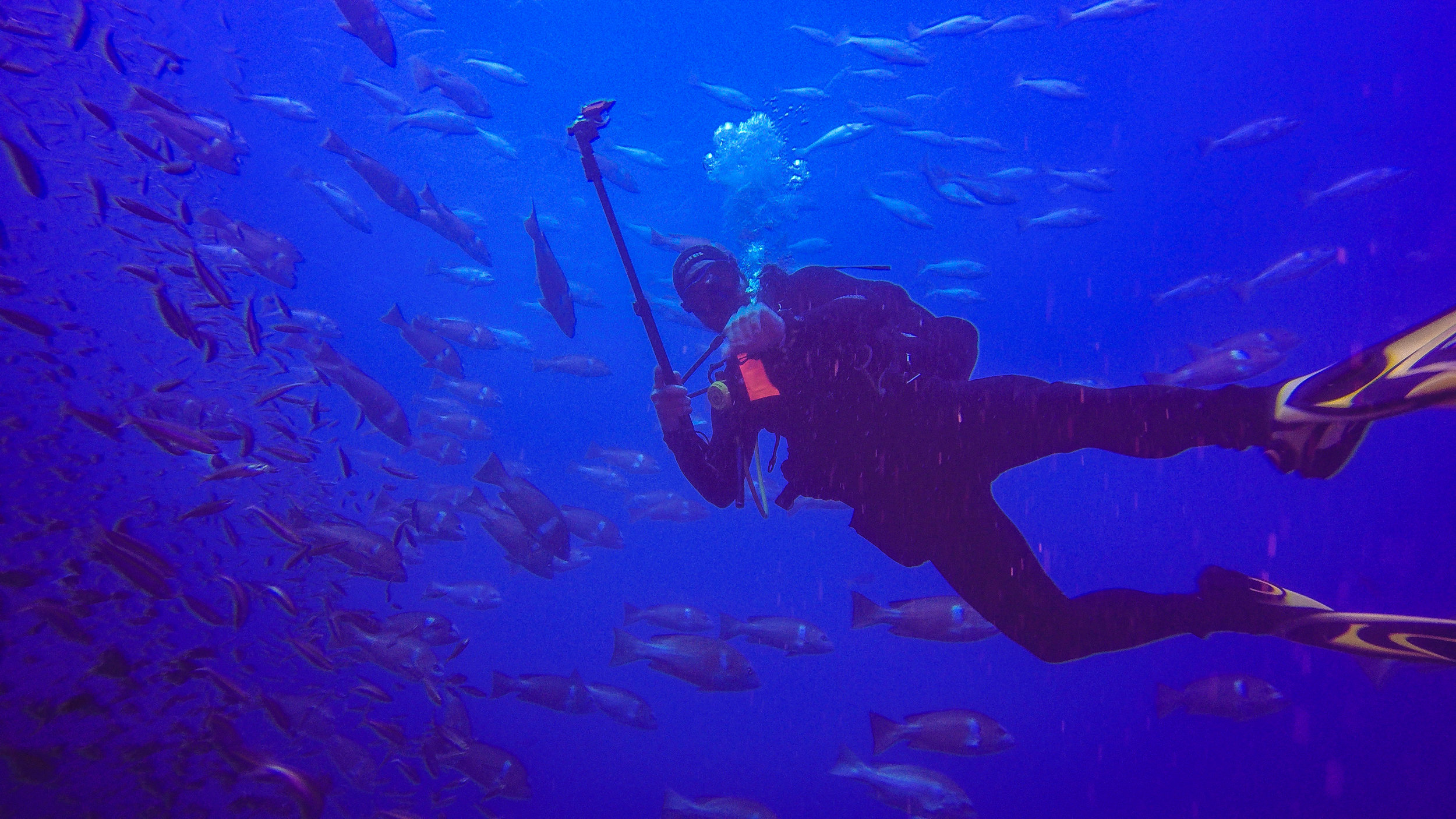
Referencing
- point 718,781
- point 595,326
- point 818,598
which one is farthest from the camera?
point 595,326

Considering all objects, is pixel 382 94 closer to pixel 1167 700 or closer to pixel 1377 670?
pixel 1167 700

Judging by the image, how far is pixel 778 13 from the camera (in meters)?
25.0

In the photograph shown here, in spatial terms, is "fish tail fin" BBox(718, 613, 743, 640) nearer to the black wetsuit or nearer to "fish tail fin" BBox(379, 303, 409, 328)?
the black wetsuit

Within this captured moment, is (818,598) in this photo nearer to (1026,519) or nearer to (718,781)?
(718,781)

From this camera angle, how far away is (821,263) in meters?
22.1

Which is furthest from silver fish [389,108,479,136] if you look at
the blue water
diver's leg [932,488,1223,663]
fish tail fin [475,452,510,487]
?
diver's leg [932,488,1223,663]

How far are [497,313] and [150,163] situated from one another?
37.4 meters

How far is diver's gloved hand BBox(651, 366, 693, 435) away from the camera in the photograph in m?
3.26

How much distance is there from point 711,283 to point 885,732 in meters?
6.14

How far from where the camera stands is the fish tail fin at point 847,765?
8078 mm

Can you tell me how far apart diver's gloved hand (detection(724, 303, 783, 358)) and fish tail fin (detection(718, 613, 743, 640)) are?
22.4 feet

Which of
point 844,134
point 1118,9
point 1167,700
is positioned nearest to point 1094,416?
point 1167,700

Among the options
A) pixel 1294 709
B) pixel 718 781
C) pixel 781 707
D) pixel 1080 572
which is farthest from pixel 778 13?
pixel 1294 709

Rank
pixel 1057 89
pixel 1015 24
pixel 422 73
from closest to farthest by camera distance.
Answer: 1. pixel 422 73
2. pixel 1015 24
3. pixel 1057 89
